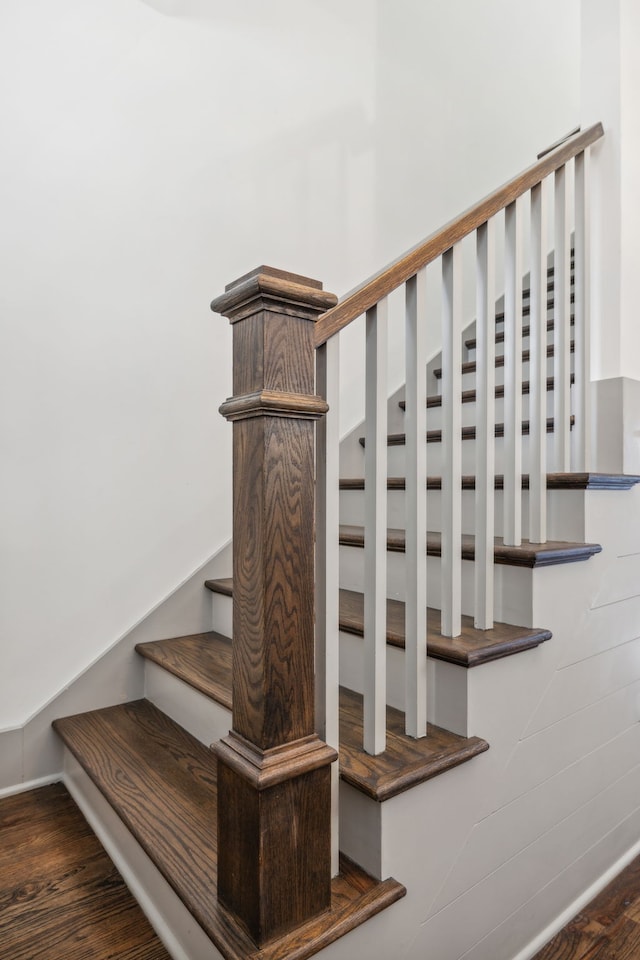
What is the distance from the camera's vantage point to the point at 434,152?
2.66m

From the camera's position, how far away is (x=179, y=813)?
1.16 m

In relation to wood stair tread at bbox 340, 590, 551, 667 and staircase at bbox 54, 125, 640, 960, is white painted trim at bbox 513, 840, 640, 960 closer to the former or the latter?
staircase at bbox 54, 125, 640, 960

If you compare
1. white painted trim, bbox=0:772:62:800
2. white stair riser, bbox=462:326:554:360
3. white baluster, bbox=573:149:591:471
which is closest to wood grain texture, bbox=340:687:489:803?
white baluster, bbox=573:149:591:471

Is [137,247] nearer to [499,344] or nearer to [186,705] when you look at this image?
[186,705]

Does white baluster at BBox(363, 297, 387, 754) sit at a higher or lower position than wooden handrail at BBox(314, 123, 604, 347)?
lower

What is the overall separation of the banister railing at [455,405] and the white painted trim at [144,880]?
0.41 meters

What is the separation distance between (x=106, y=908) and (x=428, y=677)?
77 centimetres

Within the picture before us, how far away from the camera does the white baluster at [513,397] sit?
1.30 m

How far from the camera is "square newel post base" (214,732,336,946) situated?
0.78m

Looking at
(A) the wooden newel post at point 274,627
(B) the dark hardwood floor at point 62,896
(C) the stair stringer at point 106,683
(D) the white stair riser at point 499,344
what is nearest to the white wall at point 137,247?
(C) the stair stringer at point 106,683

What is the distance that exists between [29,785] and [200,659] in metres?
0.55

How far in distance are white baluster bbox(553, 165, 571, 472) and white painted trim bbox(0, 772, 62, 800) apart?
1580 millimetres

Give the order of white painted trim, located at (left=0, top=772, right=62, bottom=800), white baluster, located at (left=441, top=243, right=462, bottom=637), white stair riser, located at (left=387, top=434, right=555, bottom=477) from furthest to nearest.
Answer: white stair riser, located at (left=387, top=434, right=555, bottom=477)
white painted trim, located at (left=0, top=772, right=62, bottom=800)
white baluster, located at (left=441, top=243, right=462, bottom=637)

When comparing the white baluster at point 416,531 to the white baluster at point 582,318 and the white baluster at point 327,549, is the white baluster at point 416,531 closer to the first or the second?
the white baluster at point 327,549
